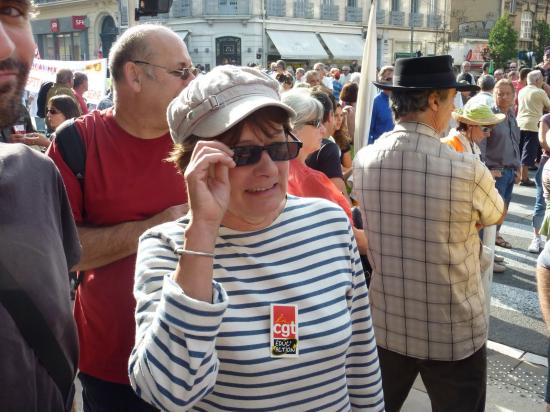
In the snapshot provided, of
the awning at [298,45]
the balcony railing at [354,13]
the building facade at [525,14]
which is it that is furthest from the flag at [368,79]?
the building facade at [525,14]

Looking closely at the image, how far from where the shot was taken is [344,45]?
36031 millimetres

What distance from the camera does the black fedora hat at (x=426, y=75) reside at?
2768 millimetres

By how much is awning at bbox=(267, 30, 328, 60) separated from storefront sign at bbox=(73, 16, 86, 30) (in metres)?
14.7

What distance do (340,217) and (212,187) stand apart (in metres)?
0.55

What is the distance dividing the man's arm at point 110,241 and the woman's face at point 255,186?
0.64 meters

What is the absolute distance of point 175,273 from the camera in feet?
4.41

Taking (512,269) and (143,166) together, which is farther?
(512,269)

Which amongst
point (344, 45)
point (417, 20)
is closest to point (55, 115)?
point (344, 45)

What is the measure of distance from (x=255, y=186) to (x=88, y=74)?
9.18 m

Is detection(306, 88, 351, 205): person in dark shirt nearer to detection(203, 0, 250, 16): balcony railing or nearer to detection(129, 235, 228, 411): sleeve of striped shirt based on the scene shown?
detection(129, 235, 228, 411): sleeve of striped shirt

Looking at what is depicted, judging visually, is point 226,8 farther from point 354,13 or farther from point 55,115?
point 55,115

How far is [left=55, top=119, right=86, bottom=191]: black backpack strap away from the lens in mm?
2174

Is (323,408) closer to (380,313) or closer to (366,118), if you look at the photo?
(380,313)

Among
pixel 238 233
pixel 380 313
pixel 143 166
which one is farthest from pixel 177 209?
pixel 380 313
